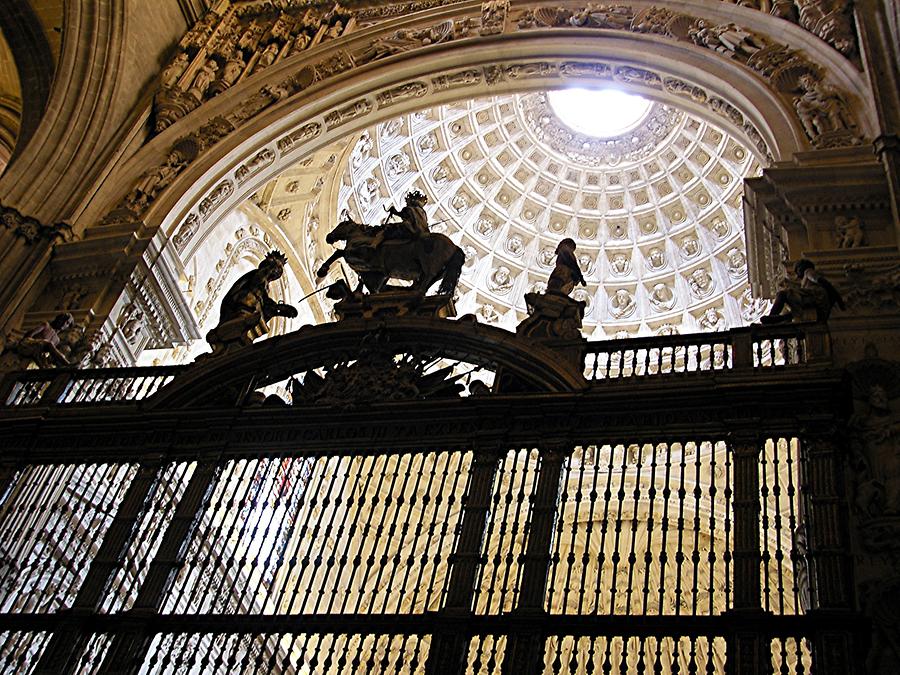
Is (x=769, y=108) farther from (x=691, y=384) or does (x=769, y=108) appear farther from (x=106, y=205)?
(x=106, y=205)

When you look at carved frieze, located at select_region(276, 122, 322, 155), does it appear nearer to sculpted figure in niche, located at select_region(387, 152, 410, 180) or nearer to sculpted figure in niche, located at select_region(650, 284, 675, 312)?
sculpted figure in niche, located at select_region(387, 152, 410, 180)

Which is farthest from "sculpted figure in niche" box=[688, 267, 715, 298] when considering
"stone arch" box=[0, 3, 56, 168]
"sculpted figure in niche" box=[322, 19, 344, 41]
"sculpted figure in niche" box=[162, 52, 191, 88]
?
"stone arch" box=[0, 3, 56, 168]

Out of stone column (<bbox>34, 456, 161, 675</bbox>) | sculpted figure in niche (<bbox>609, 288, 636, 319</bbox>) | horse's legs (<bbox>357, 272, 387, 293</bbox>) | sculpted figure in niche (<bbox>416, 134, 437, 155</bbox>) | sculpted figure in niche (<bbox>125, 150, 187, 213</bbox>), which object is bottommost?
stone column (<bbox>34, 456, 161, 675</bbox>)

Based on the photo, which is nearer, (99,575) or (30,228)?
(99,575)

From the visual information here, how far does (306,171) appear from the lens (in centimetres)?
1727

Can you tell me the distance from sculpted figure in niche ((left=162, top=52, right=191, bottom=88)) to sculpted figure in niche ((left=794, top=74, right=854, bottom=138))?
297 inches

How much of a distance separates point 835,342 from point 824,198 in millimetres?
1800

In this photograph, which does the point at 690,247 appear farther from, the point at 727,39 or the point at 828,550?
the point at 828,550

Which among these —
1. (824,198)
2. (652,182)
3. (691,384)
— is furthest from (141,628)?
(652,182)

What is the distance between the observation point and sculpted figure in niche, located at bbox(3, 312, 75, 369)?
9.61m

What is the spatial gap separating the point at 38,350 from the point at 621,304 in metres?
12.8

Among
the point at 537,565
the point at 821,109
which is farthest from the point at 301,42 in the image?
the point at 537,565

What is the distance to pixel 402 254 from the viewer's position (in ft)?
29.9

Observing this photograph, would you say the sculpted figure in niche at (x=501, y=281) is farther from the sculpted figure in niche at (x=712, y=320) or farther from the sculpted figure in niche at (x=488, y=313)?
the sculpted figure in niche at (x=712, y=320)
